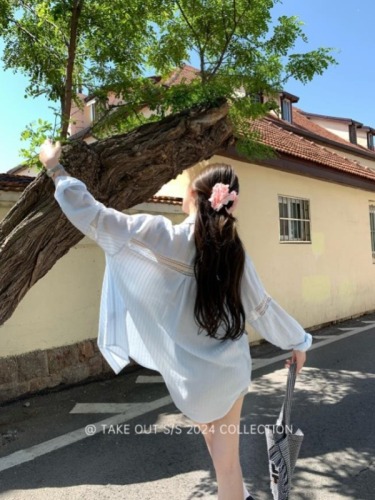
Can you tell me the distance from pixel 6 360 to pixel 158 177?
10.1 feet

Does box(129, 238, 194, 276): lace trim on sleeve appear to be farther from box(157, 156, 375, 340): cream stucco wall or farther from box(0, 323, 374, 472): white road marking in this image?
box(157, 156, 375, 340): cream stucco wall

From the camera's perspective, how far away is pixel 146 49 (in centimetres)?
586

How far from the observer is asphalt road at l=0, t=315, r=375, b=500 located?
330 cm

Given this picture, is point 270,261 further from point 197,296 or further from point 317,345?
point 197,296

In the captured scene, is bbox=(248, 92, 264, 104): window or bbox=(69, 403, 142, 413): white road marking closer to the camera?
bbox=(69, 403, 142, 413): white road marking

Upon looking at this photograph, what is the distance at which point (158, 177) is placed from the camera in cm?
382

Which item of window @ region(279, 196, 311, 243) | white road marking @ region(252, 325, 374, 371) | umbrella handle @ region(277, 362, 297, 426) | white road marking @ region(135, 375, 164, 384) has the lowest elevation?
white road marking @ region(135, 375, 164, 384)

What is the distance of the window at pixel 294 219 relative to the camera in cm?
955

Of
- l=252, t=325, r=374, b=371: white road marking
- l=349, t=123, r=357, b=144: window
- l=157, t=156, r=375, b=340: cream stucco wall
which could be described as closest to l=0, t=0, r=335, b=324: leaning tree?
l=157, t=156, r=375, b=340: cream stucco wall

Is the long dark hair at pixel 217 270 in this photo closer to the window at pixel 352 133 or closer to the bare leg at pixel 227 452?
the bare leg at pixel 227 452

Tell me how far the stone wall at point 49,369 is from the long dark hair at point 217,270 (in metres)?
4.13

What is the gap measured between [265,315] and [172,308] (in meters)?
0.45

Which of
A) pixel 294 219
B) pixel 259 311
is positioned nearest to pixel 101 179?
pixel 259 311

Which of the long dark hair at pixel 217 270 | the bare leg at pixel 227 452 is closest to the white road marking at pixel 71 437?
the bare leg at pixel 227 452
